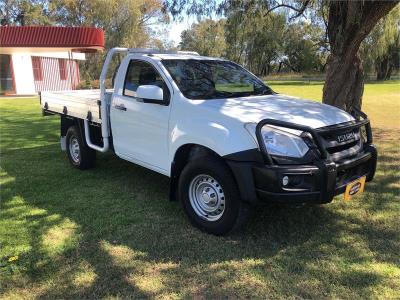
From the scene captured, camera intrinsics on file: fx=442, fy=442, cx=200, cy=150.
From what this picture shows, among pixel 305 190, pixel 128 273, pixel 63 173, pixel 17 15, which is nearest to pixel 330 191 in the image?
pixel 305 190

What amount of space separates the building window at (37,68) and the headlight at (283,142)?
90.9ft

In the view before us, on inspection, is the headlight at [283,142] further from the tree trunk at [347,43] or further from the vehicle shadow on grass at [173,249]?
the tree trunk at [347,43]

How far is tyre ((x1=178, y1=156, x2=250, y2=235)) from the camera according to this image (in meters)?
4.41

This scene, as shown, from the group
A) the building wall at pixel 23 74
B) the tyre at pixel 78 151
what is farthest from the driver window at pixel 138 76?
the building wall at pixel 23 74

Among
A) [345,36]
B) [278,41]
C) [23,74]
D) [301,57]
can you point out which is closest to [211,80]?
[345,36]

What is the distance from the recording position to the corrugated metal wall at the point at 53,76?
29.5 meters

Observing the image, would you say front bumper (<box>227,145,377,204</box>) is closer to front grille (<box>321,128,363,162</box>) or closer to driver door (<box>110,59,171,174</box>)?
front grille (<box>321,128,363,162</box>)

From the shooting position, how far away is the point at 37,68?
96.6 feet

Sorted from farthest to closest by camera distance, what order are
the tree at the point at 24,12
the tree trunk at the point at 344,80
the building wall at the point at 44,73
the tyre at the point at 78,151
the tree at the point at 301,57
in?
1. the tree at the point at 301,57
2. the tree at the point at 24,12
3. the building wall at the point at 44,73
4. the tree trunk at the point at 344,80
5. the tyre at the point at 78,151

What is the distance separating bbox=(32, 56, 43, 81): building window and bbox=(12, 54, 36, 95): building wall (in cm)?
50

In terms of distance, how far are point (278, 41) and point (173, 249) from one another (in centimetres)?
2582

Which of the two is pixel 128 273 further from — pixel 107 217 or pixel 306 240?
pixel 306 240

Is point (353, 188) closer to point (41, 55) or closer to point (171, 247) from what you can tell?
point (171, 247)

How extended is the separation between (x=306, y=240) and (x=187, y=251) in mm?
1264
